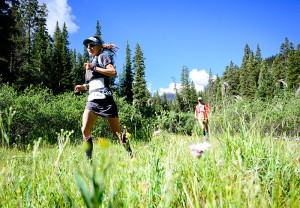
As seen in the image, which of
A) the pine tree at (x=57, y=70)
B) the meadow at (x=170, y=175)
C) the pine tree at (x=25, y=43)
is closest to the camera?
the meadow at (x=170, y=175)

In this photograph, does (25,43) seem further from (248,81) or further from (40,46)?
(248,81)

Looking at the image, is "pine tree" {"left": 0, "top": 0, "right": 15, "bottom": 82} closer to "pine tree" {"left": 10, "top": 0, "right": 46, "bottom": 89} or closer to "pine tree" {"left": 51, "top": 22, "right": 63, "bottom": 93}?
"pine tree" {"left": 10, "top": 0, "right": 46, "bottom": 89}

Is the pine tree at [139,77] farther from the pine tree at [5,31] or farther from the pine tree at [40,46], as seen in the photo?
the pine tree at [5,31]

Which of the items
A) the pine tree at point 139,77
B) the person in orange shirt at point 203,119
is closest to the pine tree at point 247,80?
the pine tree at point 139,77

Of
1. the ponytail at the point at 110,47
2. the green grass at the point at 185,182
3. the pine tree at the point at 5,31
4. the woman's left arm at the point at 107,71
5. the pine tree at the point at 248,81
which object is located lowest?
the green grass at the point at 185,182

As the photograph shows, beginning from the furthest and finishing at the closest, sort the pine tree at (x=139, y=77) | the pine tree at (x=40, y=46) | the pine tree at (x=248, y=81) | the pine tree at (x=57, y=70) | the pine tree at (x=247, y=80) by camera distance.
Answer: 1. the pine tree at (x=247, y=80)
2. the pine tree at (x=248, y=81)
3. the pine tree at (x=139, y=77)
4. the pine tree at (x=57, y=70)
5. the pine tree at (x=40, y=46)

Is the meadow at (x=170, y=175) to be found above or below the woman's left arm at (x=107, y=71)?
below

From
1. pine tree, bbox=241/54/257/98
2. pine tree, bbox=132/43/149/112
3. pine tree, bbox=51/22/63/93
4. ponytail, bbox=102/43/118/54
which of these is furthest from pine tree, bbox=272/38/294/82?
ponytail, bbox=102/43/118/54

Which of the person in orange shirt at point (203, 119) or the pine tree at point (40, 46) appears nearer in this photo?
the person in orange shirt at point (203, 119)

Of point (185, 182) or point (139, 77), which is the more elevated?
point (139, 77)

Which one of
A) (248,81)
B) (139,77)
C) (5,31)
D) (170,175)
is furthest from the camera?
(248,81)

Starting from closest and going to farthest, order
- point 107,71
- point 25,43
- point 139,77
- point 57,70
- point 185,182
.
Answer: point 185,182
point 107,71
point 25,43
point 57,70
point 139,77

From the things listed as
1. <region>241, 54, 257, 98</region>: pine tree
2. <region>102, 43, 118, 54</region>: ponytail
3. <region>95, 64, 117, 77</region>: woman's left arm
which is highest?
<region>241, 54, 257, 98</region>: pine tree

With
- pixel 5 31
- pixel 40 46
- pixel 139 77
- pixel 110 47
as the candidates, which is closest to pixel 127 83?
pixel 139 77
